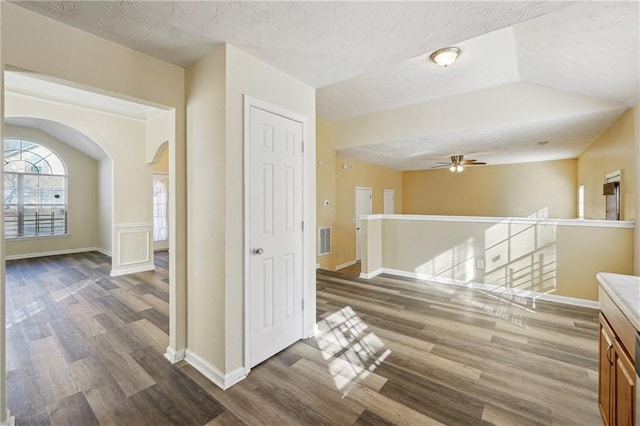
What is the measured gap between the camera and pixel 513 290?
4059 millimetres

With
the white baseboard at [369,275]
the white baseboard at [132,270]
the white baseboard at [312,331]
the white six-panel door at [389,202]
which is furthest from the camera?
the white six-panel door at [389,202]

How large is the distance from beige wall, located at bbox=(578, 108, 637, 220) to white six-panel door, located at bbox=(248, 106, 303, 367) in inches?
150

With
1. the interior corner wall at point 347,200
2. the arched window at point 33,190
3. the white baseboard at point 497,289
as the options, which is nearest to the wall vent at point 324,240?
the interior corner wall at point 347,200

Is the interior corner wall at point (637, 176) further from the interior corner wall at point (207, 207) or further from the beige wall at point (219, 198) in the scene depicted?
the interior corner wall at point (207, 207)

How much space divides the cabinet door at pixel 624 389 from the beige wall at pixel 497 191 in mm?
7088

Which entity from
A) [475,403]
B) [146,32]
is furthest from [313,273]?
[146,32]

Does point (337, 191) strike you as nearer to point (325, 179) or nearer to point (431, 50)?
point (325, 179)

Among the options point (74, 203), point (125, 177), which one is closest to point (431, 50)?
point (125, 177)

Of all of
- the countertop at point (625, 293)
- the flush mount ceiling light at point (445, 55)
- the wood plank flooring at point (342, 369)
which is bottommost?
the wood plank flooring at point (342, 369)

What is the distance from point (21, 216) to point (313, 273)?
7.96 metres

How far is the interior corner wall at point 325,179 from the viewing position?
5492mm

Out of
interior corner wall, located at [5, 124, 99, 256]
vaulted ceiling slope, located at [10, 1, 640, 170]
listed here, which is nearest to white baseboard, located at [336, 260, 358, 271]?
vaulted ceiling slope, located at [10, 1, 640, 170]

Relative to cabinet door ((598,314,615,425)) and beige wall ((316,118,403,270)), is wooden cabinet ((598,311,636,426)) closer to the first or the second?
cabinet door ((598,314,615,425))

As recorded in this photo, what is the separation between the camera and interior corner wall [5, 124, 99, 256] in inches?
256
